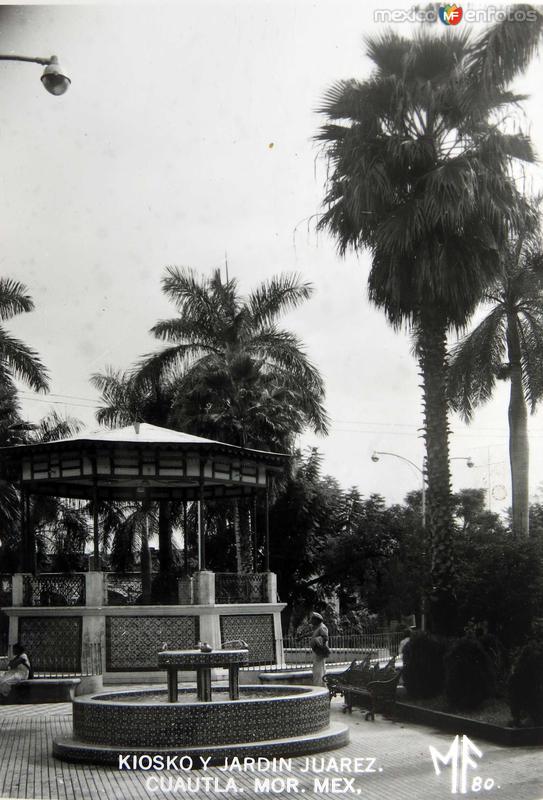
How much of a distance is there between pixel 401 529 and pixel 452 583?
24073mm

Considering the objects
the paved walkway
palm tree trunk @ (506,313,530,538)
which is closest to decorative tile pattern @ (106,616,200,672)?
the paved walkway

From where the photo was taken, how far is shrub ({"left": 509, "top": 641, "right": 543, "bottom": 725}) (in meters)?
14.2

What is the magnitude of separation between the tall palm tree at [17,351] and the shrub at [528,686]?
18.8 m

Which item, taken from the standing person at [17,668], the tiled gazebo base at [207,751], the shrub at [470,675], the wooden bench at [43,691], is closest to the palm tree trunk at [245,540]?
the wooden bench at [43,691]

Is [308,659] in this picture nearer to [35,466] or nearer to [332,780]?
[35,466]

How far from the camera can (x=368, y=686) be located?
1758 cm

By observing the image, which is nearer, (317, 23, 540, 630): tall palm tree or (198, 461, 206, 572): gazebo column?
(317, 23, 540, 630): tall palm tree

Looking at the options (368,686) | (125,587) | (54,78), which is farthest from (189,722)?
(125,587)

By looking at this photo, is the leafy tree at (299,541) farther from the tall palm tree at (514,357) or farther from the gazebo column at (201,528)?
the gazebo column at (201,528)

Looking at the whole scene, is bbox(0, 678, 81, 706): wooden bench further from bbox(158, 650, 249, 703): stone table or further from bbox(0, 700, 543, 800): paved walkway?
bbox(158, 650, 249, 703): stone table

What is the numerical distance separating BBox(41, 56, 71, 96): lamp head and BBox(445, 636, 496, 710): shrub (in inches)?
415

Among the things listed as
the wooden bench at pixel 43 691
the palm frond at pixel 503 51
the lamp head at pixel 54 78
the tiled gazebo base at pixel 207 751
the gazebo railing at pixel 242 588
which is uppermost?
the palm frond at pixel 503 51

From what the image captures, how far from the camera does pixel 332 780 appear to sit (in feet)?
38.6

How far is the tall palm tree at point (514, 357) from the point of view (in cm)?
2734
